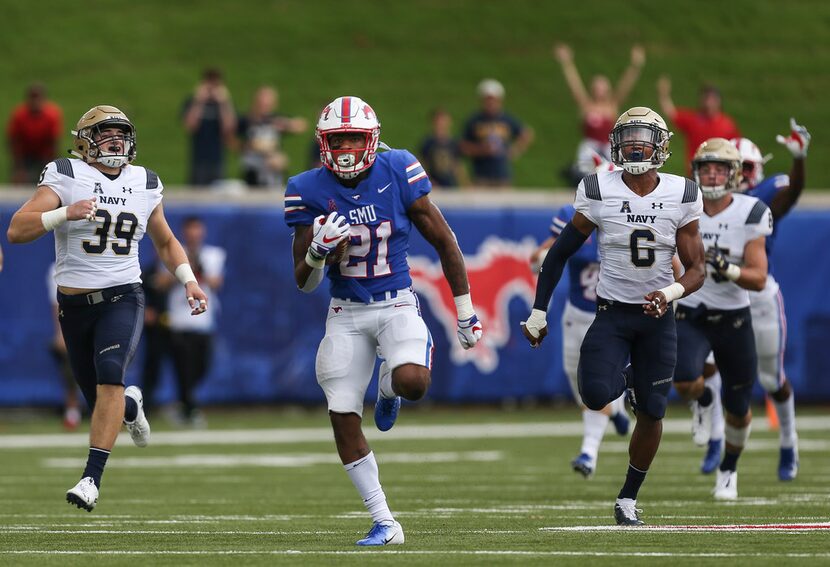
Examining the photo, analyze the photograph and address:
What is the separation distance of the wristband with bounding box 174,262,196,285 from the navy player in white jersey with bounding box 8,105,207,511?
Answer: 0.03 meters

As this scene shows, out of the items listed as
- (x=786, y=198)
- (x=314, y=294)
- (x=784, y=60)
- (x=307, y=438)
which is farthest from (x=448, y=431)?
(x=784, y=60)

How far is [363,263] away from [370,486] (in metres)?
1.01

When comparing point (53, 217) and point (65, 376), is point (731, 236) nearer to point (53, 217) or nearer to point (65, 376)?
point (53, 217)

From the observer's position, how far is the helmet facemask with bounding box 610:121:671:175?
828cm

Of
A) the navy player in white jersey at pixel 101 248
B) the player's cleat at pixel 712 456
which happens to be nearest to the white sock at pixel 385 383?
the navy player in white jersey at pixel 101 248

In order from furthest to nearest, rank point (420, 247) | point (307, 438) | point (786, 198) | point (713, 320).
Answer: point (420, 247)
point (307, 438)
point (786, 198)
point (713, 320)

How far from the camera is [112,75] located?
3017 cm

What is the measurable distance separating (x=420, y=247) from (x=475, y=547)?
34.6ft

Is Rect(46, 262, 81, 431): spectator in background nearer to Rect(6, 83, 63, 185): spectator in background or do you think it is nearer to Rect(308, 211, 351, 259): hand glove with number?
Rect(6, 83, 63, 185): spectator in background

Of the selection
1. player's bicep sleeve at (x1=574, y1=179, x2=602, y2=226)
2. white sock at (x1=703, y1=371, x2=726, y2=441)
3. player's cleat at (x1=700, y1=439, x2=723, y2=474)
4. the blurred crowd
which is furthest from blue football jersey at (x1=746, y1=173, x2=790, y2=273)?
the blurred crowd

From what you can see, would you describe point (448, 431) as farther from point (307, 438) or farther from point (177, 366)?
point (177, 366)

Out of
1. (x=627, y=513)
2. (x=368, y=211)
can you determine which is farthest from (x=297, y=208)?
(x=627, y=513)

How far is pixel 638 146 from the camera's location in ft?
27.2

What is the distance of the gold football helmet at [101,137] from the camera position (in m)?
8.49
